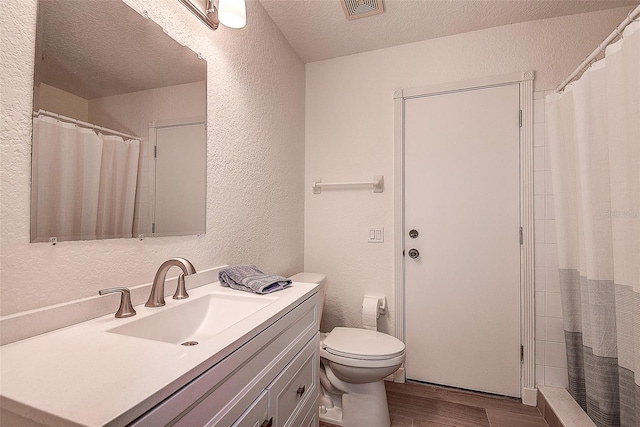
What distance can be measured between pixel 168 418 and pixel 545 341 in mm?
2150

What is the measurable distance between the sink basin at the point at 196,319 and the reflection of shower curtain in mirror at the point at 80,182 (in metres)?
0.30

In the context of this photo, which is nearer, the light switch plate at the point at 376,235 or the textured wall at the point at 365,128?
the textured wall at the point at 365,128

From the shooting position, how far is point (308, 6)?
1.78 metres

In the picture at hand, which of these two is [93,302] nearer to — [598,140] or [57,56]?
[57,56]

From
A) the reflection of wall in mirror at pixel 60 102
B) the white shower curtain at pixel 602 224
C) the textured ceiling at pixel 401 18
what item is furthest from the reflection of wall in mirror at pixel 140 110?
the white shower curtain at pixel 602 224

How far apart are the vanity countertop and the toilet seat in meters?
0.93

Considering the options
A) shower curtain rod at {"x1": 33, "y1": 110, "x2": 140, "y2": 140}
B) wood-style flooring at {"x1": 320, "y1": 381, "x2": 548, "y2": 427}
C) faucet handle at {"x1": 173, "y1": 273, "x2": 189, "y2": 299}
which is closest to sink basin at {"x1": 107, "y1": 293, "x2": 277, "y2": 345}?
faucet handle at {"x1": 173, "y1": 273, "x2": 189, "y2": 299}

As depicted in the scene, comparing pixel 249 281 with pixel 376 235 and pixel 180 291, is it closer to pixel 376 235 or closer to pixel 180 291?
pixel 180 291

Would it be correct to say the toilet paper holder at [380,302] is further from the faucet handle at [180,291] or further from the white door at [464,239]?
the faucet handle at [180,291]

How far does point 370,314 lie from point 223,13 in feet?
6.22

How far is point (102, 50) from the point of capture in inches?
36.9

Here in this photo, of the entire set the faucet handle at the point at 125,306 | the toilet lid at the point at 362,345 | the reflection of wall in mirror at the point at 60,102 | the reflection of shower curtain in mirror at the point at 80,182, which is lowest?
the toilet lid at the point at 362,345

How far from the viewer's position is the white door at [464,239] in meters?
1.92

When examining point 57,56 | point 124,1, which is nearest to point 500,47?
point 124,1
